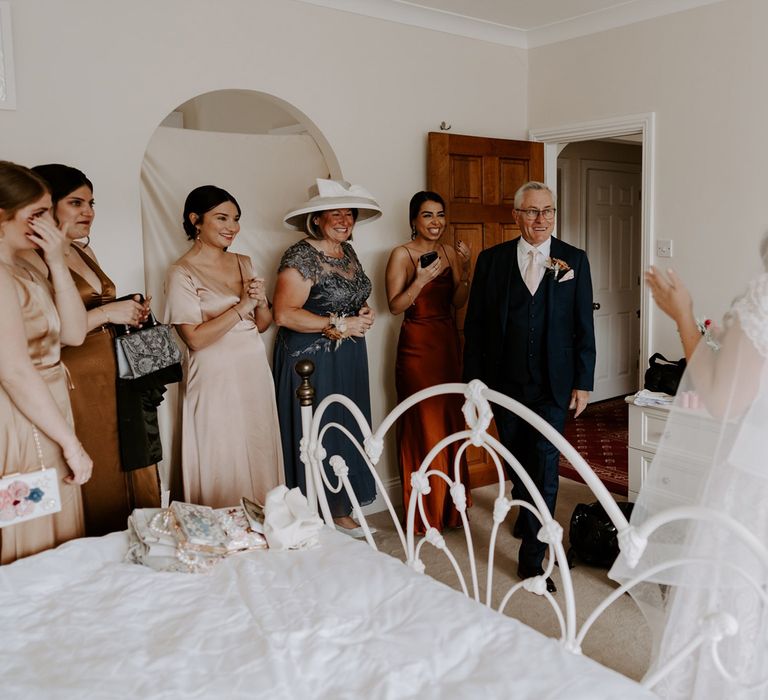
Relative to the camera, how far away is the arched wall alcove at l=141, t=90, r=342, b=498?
371 centimetres

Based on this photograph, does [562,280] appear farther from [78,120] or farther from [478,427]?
[78,120]

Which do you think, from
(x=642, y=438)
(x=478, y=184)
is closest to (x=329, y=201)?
(x=478, y=184)

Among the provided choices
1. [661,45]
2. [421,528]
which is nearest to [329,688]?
[421,528]

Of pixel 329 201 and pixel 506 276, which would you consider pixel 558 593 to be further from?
pixel 329 201

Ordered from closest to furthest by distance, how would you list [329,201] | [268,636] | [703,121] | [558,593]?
[268,636] < [558,593] < [329,201] < [703,121]

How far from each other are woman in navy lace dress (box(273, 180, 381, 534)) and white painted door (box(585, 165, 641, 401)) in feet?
11.4

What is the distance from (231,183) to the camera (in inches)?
157

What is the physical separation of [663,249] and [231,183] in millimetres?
2296

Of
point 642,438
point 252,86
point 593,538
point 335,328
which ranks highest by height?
point 252,86

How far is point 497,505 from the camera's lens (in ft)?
5.98

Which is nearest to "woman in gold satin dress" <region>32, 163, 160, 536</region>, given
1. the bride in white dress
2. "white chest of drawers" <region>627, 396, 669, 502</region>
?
the bride in white dress

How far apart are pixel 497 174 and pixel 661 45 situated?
1.07 metres

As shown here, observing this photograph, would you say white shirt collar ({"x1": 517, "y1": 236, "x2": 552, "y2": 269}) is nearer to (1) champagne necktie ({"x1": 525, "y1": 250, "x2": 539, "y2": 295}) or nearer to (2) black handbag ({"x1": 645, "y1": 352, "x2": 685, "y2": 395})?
(1) champagne necktie ({"x1": 525, "y1": 250, "x2": 539, "y2": 295})

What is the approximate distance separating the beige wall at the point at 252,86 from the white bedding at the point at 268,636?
1845 millimetres
